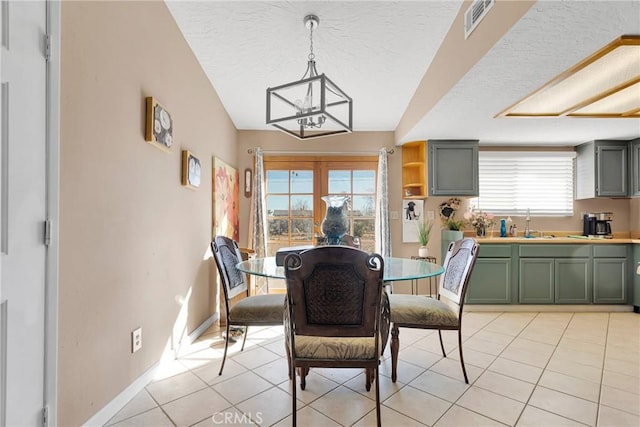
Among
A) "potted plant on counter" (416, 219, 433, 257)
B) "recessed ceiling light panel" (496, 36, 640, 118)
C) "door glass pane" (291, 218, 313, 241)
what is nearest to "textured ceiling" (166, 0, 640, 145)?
"recessed ceiling light panel" (496, 36, 640, 118)

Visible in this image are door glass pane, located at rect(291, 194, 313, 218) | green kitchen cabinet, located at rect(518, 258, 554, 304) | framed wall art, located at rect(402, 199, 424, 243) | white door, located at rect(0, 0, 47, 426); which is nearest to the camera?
white door, located at rect(0, 0, 47, 426)

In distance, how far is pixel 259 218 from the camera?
424cm

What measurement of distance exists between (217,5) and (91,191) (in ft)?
5.14

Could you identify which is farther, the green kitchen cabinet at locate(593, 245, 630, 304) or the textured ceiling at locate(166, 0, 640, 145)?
the green kitchen cabinet at locate(593, 245, 630, 304)

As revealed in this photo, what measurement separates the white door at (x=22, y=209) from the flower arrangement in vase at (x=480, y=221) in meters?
4.19

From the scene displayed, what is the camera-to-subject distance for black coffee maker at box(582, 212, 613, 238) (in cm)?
399

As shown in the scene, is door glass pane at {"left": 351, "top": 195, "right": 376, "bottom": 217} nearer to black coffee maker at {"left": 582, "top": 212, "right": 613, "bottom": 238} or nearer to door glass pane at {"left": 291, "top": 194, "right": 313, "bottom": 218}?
door glass pane at {"left": 291, "top": 194, "right": 313, "bottom": 218}

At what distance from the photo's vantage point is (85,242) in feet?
4.80

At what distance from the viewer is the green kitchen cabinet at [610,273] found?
12.1ft

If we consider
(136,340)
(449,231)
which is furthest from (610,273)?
(136,340)

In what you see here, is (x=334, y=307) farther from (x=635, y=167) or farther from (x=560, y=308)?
(x=635, y=167)

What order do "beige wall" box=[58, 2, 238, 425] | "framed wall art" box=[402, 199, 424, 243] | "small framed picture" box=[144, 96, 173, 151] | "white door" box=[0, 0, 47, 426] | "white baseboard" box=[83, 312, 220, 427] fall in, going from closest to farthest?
"white door" box=[0, 0, 47, 426]
"beige wall" box=[58, 2, 238, 425]
"white baseboard" box=[83, 312, 220, 427]
"small framed picture" box=[144, 96, 173, 151]
"framed wall art" box=[402, 199, 424, 243]

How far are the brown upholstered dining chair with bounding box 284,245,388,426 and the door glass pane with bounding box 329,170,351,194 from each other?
2978 millimetres

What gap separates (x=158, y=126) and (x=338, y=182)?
8.94 feet
